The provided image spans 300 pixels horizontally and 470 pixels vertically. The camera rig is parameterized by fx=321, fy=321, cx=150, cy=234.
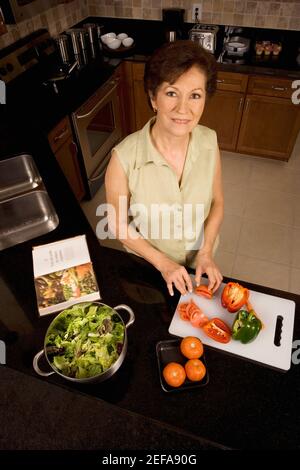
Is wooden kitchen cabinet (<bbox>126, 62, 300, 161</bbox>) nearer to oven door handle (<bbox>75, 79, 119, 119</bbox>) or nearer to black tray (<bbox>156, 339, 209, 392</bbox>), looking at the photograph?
Answer: oven door handle (<bbox>75, 79, 119, 119</bbox>)

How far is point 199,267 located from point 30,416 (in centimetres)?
62

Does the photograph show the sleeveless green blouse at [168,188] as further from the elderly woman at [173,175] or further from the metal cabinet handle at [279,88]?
the metal cabinet handle at [279,88]

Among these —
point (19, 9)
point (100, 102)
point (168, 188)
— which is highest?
point (19, 9)

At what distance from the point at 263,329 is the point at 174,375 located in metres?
0.30

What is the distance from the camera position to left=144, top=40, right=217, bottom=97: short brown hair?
→ 3.19 feet

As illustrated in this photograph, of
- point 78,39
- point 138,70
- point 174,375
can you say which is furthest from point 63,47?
point 174,375

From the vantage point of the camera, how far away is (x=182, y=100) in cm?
101

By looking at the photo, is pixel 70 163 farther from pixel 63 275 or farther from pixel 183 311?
pixel 183 311

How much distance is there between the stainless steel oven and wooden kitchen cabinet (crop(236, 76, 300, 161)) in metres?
1.16

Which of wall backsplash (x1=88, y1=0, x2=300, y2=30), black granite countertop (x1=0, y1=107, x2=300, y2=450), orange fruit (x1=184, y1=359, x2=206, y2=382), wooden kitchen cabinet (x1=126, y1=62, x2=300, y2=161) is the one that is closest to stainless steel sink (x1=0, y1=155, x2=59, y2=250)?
black granite countertop (x1=0, y1=107, x2=300, y2=450)

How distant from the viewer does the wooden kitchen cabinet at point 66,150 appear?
2166 mm

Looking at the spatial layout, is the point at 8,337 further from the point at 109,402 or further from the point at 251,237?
the point at 251,237

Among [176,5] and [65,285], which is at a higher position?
[176,5]

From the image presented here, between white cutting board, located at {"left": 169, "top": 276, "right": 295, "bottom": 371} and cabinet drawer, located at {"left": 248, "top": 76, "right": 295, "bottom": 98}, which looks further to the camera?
cabinet drawer, located at {"left": 248, "top": 76, "right": 295, "bottom": 98}
